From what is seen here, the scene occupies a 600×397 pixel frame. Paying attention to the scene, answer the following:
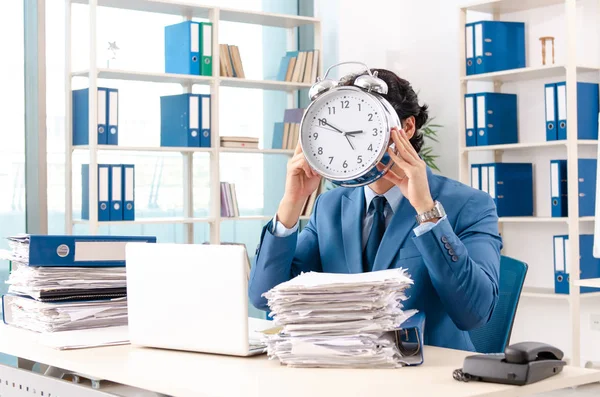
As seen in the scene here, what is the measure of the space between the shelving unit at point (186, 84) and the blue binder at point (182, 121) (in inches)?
2.2

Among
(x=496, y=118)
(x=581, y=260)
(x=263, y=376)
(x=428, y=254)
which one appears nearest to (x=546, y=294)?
(x=581, y=260)

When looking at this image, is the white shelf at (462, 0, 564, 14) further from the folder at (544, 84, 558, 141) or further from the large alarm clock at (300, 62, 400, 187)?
the large alarm clock at (300, 62, 400, 187)

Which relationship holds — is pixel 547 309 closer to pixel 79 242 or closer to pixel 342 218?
pixel 342 218

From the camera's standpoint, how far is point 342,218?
7.29ft

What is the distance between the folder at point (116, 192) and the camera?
4.73 m

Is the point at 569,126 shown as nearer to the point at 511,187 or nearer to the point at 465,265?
the point at 511,187

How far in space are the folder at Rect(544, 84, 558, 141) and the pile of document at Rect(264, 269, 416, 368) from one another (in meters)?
3.55

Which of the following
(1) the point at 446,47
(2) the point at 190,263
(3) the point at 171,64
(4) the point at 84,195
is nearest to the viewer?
(2) the point at 190,263

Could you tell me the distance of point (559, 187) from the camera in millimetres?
4926

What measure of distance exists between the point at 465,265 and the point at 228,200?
3.55 meters

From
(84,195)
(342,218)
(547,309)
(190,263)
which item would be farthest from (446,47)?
(190,263)

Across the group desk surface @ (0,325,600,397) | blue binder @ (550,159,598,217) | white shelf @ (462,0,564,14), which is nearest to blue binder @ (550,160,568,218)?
blue binder @ (550,159,598,217)

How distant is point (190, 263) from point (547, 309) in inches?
155

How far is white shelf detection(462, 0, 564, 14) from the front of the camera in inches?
205
